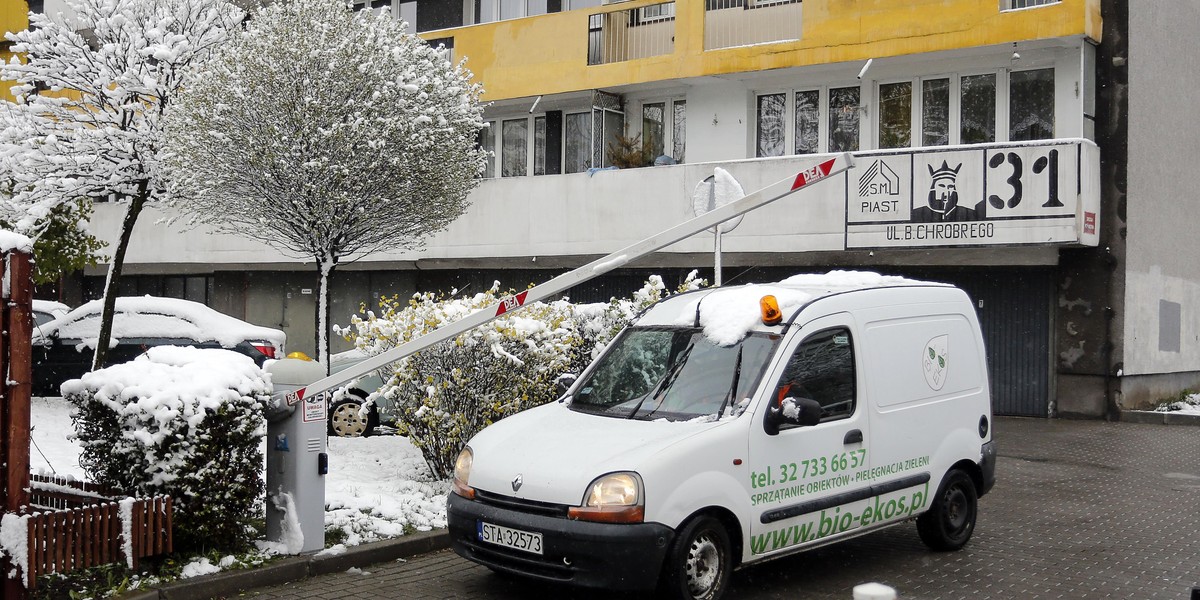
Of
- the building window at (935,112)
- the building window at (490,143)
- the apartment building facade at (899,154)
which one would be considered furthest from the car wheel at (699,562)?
the building window at (490,143)

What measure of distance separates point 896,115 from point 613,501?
15220 mm

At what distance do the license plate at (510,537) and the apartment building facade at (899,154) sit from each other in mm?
11481

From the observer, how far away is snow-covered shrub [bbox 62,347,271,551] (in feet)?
21.0

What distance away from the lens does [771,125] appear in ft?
68.3

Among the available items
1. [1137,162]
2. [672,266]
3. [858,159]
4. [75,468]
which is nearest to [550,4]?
[672,266]

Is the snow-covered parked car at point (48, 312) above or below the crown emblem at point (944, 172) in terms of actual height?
below

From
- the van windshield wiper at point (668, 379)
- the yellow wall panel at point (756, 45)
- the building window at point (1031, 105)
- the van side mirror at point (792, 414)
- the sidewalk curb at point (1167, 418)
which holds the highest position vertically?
the yellow wall panel at point (756, 45)

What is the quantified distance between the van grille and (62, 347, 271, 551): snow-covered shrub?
158 centimetres

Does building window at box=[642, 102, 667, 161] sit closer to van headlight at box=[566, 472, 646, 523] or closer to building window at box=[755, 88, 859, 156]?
building window at box=[755, 88, 859, 156]

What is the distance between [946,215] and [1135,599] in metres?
11.2

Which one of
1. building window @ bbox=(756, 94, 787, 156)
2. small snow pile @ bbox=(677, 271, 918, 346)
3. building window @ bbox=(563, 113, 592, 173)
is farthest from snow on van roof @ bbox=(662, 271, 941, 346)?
building window @ bbox=(563, 113, 592, 173)

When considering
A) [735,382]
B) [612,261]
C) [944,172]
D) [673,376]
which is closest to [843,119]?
[944,172]

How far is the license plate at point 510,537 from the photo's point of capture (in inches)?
234

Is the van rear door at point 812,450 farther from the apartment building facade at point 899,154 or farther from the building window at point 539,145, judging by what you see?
the building window at point 539,145
